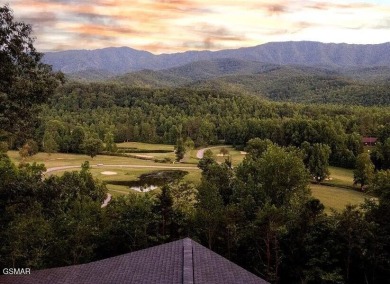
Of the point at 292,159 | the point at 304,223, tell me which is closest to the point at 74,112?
the point at 292,159

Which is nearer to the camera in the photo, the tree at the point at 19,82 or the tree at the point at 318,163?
the tree at the point at 19,82

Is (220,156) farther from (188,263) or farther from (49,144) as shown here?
(188,263)

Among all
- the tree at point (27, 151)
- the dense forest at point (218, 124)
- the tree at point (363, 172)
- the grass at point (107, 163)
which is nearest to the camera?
the tree at point (363, 172)

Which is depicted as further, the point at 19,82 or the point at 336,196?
the point at 336,196

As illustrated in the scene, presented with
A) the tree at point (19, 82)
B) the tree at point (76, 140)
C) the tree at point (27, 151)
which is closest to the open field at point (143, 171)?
the tree at point (27, 151)

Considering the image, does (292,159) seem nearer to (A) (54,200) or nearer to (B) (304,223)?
(B) (304,223)

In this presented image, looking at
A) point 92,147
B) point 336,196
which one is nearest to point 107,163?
point 92,147

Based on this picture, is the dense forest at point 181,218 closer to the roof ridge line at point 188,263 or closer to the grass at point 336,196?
the grass at point 336,196
